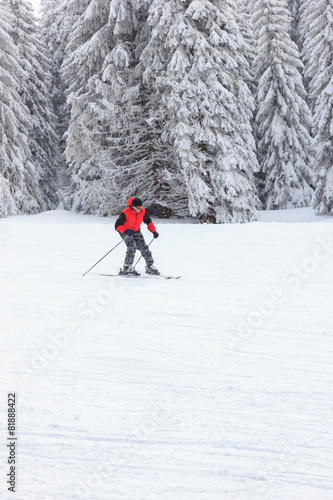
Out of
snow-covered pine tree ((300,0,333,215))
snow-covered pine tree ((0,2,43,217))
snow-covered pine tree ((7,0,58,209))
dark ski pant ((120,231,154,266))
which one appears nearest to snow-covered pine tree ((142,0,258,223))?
snow-covered pine tree ((300,0,333,215))

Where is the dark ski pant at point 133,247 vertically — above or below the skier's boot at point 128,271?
above

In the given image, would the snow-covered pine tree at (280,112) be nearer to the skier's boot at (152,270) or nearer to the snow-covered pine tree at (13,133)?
the snow-covered pine tree at (13,133)

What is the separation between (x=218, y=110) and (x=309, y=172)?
29.4ft

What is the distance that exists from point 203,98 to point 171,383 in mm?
13234

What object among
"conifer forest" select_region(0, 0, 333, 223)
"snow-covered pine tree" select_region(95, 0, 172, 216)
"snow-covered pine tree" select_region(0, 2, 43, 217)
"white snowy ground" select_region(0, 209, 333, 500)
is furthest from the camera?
"snow-covered pine tree" select_region(0, 2, 43, 217)

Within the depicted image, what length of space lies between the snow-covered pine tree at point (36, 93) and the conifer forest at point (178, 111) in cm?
11

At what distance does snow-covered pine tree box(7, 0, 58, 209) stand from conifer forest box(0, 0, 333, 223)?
0.11m

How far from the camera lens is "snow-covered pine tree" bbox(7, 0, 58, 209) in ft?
75.3

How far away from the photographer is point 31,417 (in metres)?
2.94

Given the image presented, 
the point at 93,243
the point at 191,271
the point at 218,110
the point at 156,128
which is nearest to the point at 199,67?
the point at 218,110

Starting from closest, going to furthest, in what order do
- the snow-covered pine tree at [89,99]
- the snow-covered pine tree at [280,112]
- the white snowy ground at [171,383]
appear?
the white snowy ground at [171,383], the snow-covered pine tree at [89,99], the snow-covered pine tree at [280,112]

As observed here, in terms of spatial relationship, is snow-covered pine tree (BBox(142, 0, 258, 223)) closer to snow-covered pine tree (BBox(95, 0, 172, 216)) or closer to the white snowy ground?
snow-covered pine tree (BBox(95, 0, 172, 216))

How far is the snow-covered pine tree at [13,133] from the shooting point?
19.2 m

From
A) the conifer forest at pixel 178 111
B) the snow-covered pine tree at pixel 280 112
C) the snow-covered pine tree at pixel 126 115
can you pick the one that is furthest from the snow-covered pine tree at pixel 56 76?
the snow-covered pine tree at pixel 280 112
